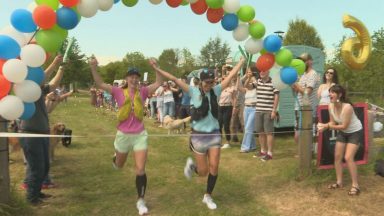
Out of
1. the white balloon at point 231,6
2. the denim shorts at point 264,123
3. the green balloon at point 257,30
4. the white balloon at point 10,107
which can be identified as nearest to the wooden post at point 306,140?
the green balloon at point 257,30

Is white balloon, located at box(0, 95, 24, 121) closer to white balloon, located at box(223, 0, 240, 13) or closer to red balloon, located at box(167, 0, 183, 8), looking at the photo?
red balloon, located at box(167, 0, 183, 8)

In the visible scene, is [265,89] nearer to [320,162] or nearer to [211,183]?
[320,162]

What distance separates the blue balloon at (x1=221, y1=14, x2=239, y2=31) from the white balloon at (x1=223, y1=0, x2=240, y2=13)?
4.2 inches

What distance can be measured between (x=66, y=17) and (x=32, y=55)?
0.65 metres

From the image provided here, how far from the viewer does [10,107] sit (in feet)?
14.7

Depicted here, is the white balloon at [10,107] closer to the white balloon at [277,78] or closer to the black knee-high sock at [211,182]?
the black knee-high sock at [211,182]

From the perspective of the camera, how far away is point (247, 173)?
751cm

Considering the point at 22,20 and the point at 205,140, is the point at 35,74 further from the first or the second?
the point at 205,140

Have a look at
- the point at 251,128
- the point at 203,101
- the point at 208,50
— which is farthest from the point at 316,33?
the point at 203,101

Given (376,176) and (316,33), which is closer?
(376,176)

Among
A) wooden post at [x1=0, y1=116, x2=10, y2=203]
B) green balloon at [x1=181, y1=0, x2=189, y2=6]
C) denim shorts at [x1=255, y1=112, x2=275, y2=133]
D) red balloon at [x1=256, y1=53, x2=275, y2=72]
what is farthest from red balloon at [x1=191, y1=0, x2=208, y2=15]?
denim shorts at [x1=255, y1=112, x2=275, y2=133]

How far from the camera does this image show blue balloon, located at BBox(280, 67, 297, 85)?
19.6 ft

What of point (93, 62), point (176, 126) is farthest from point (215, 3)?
point (176, 126)

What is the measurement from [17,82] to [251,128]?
5.78m
